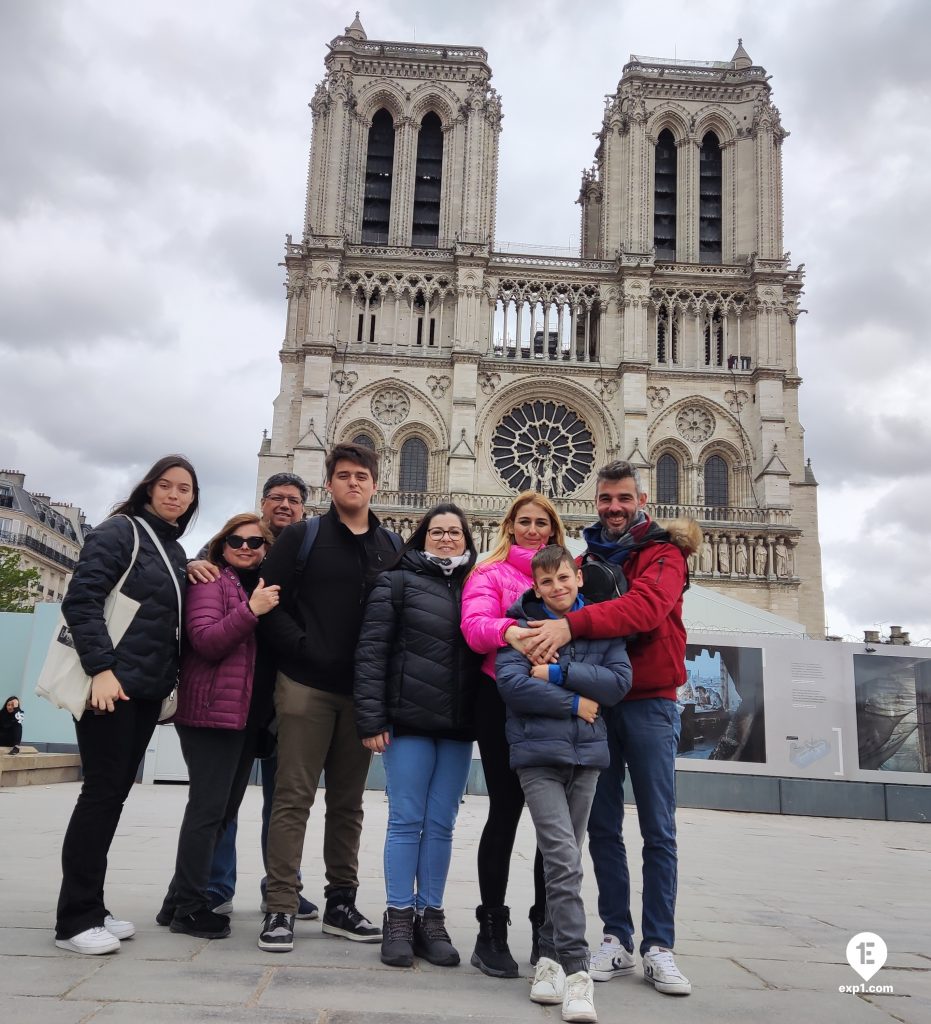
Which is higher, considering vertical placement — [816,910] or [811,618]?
[811,618]

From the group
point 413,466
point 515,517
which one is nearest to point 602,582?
point 515,517

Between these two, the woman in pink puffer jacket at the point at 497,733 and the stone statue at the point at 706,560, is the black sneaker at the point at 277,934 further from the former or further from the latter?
the stone statue at the point at 706,560

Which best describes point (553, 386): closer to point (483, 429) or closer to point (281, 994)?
point (483, 429)

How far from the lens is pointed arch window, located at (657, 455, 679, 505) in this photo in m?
29.5

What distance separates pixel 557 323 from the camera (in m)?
31.1

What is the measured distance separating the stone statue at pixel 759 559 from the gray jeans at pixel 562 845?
1001 inches

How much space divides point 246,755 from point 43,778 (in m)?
8.99

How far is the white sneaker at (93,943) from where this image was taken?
129 inches

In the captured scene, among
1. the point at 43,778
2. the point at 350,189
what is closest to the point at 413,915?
the point at 43,778

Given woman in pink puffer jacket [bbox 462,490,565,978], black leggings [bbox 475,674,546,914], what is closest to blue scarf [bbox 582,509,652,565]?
woman in pink puffer jacket [bbox 462,490,565,978]

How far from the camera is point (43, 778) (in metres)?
11.8

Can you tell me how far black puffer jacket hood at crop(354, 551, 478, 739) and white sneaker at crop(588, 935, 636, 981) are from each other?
95 cm

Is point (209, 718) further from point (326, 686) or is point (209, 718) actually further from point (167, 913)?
point (167, 913)

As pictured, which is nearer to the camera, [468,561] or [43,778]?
[468,561]
